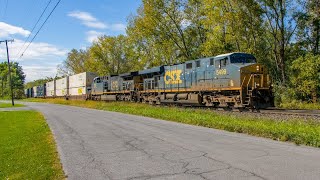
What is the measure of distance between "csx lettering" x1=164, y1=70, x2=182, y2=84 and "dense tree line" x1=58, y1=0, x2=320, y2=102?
881cm

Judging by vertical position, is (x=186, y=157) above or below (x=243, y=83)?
below

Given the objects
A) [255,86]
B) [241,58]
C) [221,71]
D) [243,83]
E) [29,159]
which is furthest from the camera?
[221,71]

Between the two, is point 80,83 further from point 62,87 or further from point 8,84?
point 8,84

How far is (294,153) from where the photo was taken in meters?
8.28

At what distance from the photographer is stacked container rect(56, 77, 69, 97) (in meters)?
61.1

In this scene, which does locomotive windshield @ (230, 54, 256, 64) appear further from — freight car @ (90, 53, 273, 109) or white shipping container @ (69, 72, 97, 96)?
white shipping container @ (69, 72, 97, 96)

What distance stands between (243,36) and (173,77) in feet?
43.2

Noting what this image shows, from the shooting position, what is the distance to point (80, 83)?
52250mm

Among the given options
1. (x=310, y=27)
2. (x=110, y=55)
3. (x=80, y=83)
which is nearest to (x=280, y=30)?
(x=310, y=27)

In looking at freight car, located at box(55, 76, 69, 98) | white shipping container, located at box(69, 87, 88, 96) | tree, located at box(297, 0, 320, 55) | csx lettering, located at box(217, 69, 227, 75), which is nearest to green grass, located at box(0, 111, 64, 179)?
csx lettering, located at box(217, 69, 227, 75)

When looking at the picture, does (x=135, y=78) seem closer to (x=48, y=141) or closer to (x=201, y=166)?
(x=48, y=141)

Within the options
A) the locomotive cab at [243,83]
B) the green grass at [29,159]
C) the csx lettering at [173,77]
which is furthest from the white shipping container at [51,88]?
the green grass at [29,159]

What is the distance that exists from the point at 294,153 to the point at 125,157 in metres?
4.11

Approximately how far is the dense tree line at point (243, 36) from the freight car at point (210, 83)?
27.7 ft
